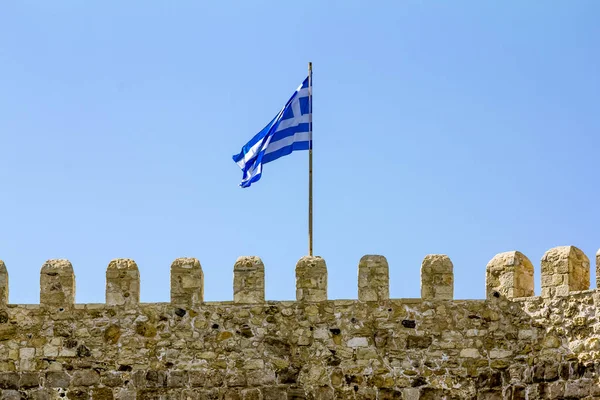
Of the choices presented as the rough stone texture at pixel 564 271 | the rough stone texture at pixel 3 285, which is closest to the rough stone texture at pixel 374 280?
the rough stone texture at pixel 564 271

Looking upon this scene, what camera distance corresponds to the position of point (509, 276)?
22969 millimetres

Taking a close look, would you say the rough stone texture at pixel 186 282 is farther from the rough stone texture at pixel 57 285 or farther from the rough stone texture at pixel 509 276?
the rough stone texture at pixel 509 276

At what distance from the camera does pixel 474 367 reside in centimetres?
2281

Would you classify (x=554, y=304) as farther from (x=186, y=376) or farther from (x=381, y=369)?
(x=186, y=376)

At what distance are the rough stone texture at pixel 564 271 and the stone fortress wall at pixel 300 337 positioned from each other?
0.04ft

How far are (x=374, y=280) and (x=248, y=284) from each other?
1574mm

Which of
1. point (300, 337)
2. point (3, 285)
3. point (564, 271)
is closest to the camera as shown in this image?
point (564, 271)

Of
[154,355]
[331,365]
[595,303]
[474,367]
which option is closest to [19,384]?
[154,355]

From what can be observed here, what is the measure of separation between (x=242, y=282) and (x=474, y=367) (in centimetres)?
306

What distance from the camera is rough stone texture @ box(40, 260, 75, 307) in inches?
922

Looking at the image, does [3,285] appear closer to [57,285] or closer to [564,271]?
[57,285]

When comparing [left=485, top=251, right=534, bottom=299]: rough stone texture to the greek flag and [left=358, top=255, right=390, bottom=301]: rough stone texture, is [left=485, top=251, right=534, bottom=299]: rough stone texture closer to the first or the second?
[left=358, top=255, right=390, bottom=301]: rough stone texture

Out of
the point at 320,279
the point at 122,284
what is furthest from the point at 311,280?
the point at 122,284

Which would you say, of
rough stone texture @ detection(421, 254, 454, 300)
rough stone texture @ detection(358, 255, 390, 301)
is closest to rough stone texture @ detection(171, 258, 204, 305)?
rough stone texture @ detection(358, 255, 390, 301)
